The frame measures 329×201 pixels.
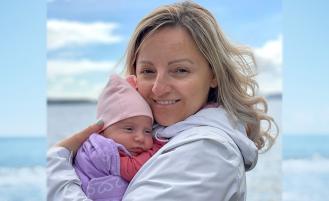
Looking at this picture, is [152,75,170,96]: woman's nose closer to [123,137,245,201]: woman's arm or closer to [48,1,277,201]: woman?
[48,1,277,201]: woman

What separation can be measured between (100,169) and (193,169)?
29cm

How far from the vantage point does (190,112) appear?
1600 mm

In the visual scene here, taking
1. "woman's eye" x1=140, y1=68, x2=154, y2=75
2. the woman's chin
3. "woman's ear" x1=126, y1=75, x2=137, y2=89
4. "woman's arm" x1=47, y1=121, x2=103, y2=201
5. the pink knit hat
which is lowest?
"woman's arm" x1=47, y1=121, x2=103, y2=201

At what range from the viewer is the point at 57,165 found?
1477 millimetres

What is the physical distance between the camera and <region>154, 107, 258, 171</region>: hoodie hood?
1.46 m

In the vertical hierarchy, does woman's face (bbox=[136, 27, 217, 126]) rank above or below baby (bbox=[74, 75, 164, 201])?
above

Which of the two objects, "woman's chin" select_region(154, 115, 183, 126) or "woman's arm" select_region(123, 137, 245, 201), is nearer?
→ "woman's arm" select_region(123, 137, 245, 201)

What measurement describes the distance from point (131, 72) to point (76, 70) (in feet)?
6.78

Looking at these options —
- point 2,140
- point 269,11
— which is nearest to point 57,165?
point 269,11

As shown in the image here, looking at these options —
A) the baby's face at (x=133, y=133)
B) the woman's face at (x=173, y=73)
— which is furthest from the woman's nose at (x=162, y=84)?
the baby's face at (x=133, y=133)

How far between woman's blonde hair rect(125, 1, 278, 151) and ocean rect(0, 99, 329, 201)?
1.07 metres

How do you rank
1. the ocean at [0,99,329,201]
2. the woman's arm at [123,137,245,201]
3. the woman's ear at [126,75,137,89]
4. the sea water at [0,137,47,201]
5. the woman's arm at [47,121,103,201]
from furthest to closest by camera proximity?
1. the sea water at [0,137,47,201]
2. the ocean at [0,99,329,201]
3. the woman's ear at [126,75,137,89]
4. the woman's arm at [47,121,103,201]
5. the woman's arm at [123,137,245,201]

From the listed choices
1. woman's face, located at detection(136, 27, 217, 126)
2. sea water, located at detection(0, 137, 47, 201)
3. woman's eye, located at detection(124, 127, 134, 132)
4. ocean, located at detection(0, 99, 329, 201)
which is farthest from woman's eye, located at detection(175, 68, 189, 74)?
sea water, located at detection(0, 137, 47, 201)

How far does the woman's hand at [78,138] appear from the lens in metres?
1.55
